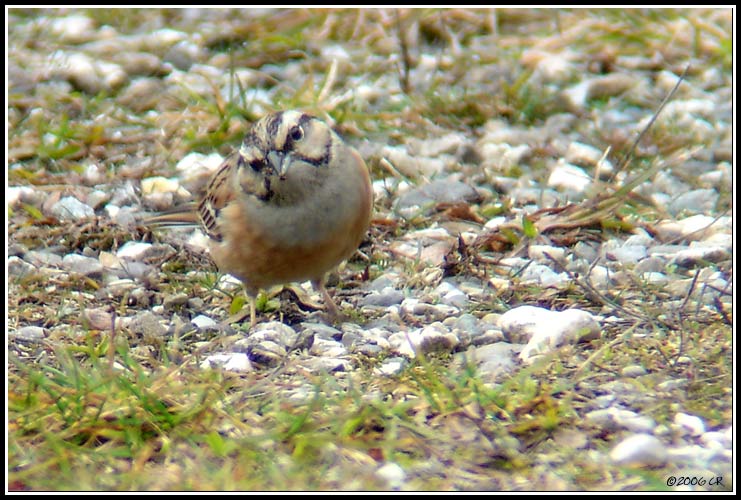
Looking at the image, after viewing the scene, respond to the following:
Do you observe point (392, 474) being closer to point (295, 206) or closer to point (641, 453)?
point (641, 453)

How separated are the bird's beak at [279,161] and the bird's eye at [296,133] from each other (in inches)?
3.0

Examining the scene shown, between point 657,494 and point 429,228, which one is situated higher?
point 657,494

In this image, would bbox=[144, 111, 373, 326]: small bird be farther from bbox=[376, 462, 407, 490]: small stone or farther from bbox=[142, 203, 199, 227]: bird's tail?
bbox=[376, 462, 407, 490]: small stone

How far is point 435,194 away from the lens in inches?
228

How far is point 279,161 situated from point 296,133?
14cm

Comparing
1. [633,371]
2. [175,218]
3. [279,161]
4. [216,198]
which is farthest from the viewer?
[175,218]

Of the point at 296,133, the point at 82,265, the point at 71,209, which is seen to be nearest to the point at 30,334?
the point at 82,265

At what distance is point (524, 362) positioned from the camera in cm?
389

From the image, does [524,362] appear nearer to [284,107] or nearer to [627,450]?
[627,450]

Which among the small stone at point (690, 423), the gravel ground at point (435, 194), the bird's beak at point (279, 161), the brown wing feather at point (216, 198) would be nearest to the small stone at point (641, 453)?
the gravel ground at point (435, 194)

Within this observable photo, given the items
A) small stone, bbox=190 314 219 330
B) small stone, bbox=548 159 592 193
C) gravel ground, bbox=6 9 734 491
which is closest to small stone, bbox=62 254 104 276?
gravel ground, bbox=6 9 734 491

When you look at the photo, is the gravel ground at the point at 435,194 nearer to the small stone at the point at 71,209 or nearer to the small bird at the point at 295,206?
the small stone at the point at 71,209

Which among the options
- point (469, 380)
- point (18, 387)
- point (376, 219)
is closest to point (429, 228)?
point (376, 219)

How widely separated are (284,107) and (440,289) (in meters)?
2.21
